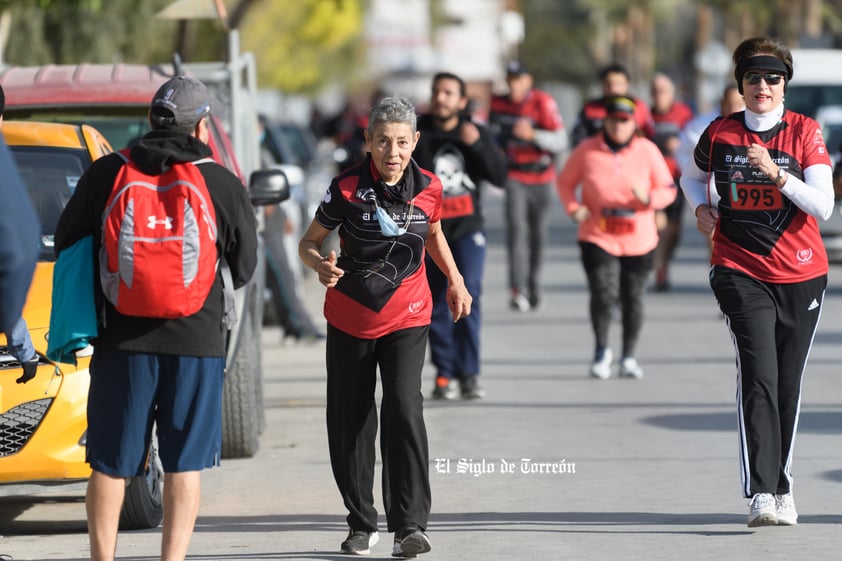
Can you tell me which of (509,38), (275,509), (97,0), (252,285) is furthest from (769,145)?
(509,38)

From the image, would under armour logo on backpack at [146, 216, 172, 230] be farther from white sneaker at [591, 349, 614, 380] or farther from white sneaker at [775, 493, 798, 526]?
white sneaker at [591, 349, 614, 380]

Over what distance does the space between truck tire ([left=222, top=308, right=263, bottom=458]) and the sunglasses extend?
2967 mm

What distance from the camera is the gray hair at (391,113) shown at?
700cm

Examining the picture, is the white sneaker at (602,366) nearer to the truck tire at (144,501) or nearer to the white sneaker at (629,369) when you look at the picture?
Result: the white sneaker at (629,369)

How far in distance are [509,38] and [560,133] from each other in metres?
64.3

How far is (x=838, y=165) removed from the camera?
1123 cm

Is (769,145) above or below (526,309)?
above

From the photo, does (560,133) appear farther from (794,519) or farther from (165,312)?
(165,312)

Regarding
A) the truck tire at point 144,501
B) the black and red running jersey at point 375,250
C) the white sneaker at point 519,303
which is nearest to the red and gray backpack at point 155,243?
the black and red running jersey at point 375,250

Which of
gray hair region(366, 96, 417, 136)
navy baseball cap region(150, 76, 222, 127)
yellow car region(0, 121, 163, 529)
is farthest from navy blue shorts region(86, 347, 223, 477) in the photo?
gray hair region(366, 96, 417, 136)

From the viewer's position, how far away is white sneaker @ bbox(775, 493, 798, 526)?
7.45 metres

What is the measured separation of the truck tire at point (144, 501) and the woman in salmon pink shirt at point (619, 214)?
5179 millimetres

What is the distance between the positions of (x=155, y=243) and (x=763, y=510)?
9.40 feet

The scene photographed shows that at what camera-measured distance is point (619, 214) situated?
488 inches
